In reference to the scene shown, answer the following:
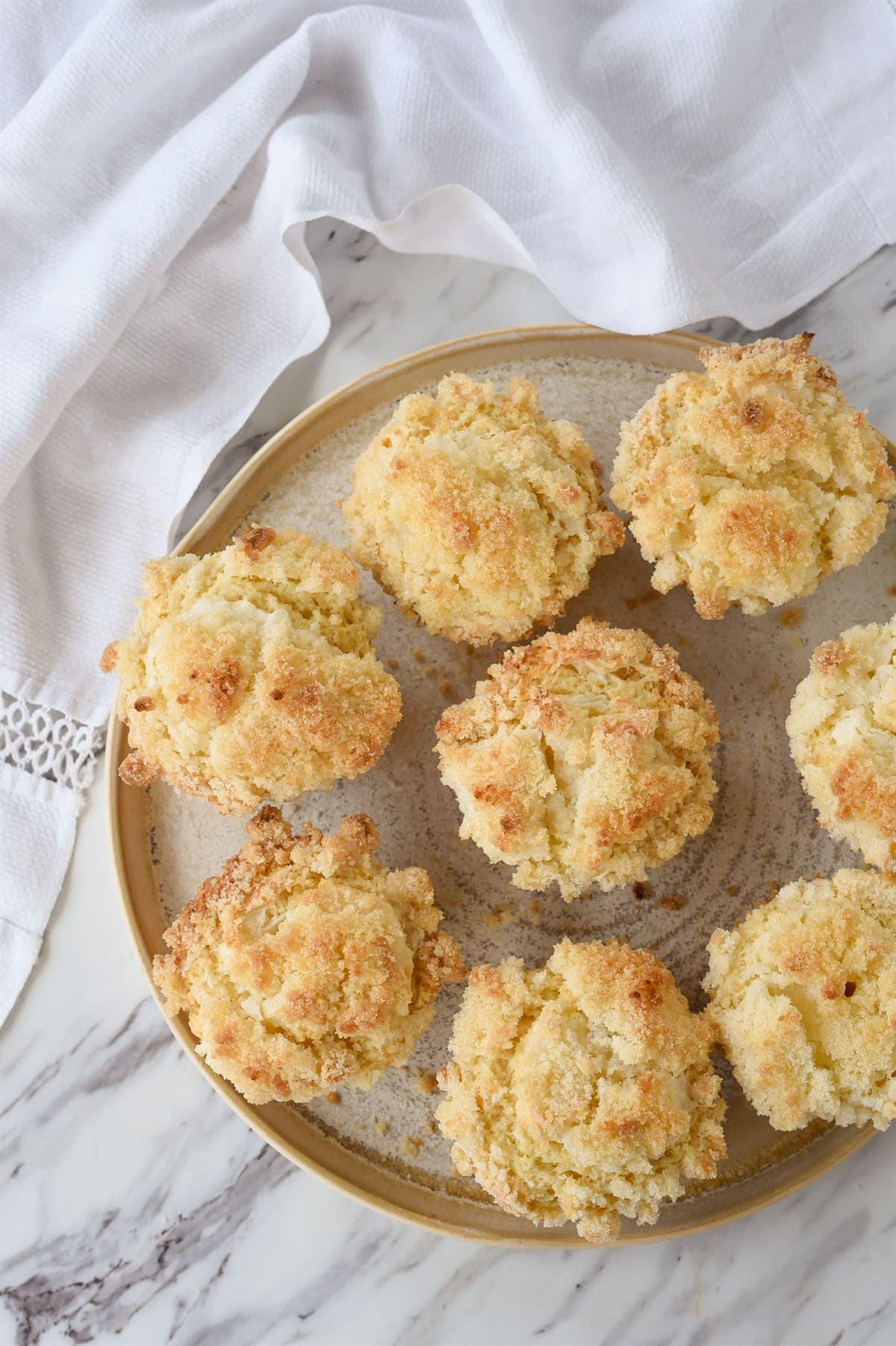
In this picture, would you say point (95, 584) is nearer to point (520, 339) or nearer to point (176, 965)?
point (176, 965)

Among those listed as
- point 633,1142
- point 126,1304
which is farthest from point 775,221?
point 126,1304

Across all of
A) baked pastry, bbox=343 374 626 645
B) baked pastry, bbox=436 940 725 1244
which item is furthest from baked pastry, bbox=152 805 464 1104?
baked pastry, bbox=343 374 626 645

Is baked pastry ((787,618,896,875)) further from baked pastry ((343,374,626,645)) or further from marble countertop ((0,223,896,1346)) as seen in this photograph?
marble countertop ((0,223,896,1346))

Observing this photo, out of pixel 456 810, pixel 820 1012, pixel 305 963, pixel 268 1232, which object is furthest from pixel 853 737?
pixel 268 1232

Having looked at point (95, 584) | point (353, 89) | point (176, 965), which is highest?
point (353, 89)

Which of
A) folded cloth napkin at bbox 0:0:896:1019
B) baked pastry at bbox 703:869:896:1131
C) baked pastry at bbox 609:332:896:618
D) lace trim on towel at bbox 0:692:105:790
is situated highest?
folded cloth napkin at bbox 0:0:896:1019

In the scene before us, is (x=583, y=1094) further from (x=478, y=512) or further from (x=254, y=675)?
(x=478, y=512)

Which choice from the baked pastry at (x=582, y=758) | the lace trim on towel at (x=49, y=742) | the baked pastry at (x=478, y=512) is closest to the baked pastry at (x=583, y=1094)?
the baked pastry at (x=582, y=758)
